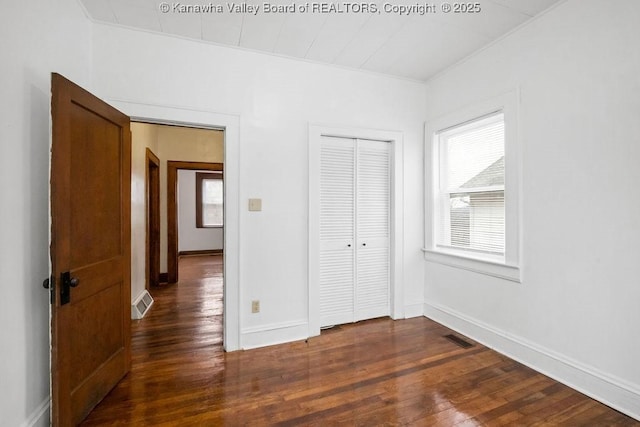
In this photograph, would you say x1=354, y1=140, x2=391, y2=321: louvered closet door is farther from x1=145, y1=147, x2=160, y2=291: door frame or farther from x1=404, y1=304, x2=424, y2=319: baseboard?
x1=145, y1=147, x2=160, y2=291: door frame

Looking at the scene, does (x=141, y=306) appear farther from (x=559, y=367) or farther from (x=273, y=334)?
(x=559, y=367)

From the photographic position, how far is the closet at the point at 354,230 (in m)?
3.04

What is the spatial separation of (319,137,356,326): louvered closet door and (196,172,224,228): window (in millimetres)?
6396

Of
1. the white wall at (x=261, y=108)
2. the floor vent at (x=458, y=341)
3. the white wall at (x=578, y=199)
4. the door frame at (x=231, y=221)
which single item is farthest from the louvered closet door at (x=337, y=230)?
the white wall at (x=578, y=199)

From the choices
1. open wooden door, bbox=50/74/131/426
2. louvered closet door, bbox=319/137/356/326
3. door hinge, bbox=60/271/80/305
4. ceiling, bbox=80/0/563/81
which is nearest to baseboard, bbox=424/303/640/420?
louvered closet door, bbox=319/137/356/326

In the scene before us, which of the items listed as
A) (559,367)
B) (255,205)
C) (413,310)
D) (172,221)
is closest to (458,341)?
(413,310)

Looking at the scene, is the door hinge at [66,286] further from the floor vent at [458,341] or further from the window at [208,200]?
the window at [208,200]

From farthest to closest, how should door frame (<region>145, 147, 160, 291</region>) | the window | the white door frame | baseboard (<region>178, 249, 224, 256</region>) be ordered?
the window
baseboard (<region>178, 249, 224, 256</region>)
door frame (<region>145, 147, 160, 291</region>)
the white door frame

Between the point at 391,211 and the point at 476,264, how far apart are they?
100cm

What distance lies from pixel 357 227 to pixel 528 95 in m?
1.87

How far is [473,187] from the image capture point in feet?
9.60

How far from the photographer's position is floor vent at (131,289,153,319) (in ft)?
10.9

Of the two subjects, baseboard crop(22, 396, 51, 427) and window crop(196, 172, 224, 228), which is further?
window crop(196, 172, 224, 228)

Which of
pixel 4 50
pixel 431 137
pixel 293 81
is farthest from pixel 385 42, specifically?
pixel 4 50
